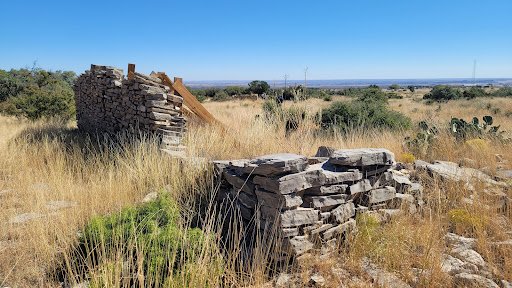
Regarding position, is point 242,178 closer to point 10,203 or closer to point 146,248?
point 146,248

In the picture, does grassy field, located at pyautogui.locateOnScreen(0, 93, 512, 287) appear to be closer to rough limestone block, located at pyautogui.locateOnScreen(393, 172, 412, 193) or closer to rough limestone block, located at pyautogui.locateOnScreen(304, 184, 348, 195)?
rough limestone block, located at pyautogui.locateOnScreen(393, 172, 412, 193)

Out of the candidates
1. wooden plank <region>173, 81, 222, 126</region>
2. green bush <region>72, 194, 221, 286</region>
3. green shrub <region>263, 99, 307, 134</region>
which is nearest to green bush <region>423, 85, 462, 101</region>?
green shrub <region>263, 99, 307, 134</region>

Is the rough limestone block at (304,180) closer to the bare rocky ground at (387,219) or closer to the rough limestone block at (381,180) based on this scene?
the bare rocky ground at (387,219)

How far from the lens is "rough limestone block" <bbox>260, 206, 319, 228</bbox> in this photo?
3395mm

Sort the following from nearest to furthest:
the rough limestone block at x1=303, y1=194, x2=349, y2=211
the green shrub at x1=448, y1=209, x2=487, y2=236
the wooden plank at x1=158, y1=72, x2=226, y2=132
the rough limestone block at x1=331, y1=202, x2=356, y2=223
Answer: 1. the rough limestone block at x1=303, y1=194, x2=349, y2=211
2. the rough limestone block at x1=331, y1=202, x2=356, y2=223
3. the green shrub at x1=448, y1=209, x2=487, y2=236
4. the wooden plank at x1=158, y1=72, x2=226, y2=132

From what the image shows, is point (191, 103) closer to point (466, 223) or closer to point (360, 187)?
point (360, 187)

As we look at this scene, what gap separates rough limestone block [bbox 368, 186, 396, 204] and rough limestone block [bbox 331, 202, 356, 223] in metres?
0.32

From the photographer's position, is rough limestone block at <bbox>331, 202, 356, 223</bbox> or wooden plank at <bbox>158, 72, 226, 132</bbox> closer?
rough limestone block at <bbox>331, 202, 356, 223</bbox>

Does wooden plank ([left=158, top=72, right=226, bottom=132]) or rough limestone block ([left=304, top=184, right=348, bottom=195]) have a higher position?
wooden plank ([left=158, top=72, right=226, bottom=132])

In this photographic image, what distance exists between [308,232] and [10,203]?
447cm

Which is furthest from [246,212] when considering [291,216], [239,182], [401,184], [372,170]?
[401,184]

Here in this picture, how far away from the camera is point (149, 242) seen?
3.01 metres

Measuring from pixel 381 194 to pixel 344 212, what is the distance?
786 millimetres

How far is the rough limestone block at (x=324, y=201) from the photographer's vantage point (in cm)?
366
